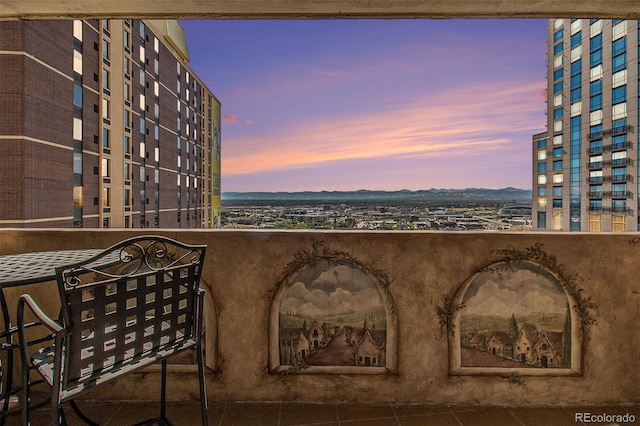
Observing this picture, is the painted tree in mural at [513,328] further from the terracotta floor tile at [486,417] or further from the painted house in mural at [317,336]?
the painted house in mural at [317,336]

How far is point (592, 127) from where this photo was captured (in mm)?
42594

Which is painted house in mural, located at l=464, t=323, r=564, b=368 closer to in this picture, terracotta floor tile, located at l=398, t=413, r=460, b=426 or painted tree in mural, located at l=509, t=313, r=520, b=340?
painted tree in mural, located at l=509, t=313, r=520, b=340

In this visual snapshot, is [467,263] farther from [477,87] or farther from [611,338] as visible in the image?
[477,87]

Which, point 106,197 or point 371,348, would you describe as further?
point 106,197

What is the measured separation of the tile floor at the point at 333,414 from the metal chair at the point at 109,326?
2.55ft

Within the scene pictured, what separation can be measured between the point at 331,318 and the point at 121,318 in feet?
3.86

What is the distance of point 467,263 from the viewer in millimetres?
1907

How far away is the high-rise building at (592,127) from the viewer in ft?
123

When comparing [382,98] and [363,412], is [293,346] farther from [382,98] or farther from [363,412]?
[382,98]

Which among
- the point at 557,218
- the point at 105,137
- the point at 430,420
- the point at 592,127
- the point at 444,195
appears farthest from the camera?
the point at 557,218

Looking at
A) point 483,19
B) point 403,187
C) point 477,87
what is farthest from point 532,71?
point 483,19

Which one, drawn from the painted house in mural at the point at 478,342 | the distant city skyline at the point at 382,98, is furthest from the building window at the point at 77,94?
the painted house in mural at the point at 478,342

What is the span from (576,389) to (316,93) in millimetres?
26316

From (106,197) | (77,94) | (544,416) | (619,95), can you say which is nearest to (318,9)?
(544,416)
